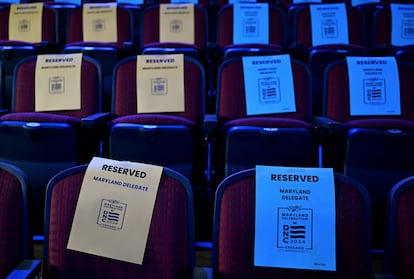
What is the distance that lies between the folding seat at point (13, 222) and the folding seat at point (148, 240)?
2 centimetres

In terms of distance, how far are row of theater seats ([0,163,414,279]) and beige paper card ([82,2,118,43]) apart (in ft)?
2.75

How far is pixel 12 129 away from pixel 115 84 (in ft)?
0.77

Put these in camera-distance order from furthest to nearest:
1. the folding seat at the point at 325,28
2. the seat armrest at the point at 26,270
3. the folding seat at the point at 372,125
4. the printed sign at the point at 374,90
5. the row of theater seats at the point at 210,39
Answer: the folding seat at the point at 325,28 → the row of theater seats at the point at 210,39 → the printed sign at the point at 374,90 → the folding seat at the point at 372,125 → the seat armrest at the point at 26,270

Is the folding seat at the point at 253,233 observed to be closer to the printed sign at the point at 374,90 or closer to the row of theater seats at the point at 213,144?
the row of theater seats at the point at 213,144

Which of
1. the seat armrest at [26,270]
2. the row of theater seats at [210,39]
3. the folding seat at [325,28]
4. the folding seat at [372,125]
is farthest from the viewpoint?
the folding seat at [325,28]

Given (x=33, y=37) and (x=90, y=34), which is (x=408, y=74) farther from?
(x=33, y=37)

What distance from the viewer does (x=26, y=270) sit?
16.5 inches

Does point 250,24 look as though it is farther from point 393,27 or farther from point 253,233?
point 253,233

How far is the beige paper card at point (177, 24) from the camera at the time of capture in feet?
4.00

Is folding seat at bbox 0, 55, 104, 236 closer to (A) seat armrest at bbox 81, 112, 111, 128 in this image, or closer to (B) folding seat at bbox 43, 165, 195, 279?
(A) seat armrest at bbox 81, 112, 111, 128

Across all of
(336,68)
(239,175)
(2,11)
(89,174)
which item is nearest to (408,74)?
(336,68)

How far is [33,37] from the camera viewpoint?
1.27 metres

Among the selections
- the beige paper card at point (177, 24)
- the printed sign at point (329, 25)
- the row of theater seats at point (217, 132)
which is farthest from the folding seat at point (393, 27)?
the beige paper card at point (177, 24)

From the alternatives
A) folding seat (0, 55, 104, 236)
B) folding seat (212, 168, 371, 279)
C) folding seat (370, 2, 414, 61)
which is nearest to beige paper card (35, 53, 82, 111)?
folding seat (0, 55, 104, 236)
